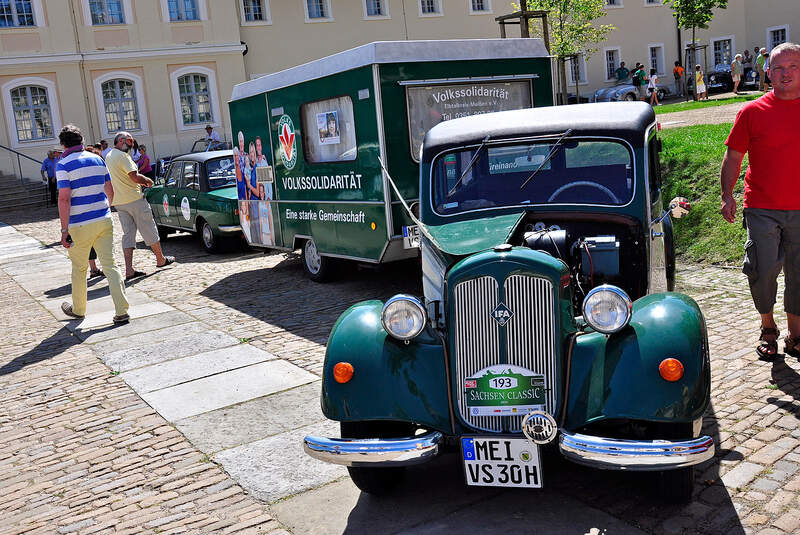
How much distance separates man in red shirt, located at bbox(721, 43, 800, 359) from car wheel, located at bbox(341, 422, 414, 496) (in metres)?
2.85

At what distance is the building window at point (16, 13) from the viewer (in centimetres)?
2691

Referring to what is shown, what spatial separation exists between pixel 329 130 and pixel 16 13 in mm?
23088

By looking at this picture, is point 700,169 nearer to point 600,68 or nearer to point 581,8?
point 581,8

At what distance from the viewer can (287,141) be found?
9945mm

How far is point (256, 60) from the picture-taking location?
3148 centimetres

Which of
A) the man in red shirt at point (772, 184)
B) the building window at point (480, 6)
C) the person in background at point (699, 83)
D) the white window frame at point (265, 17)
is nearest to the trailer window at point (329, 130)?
the man in red shirt at point (772, 184)

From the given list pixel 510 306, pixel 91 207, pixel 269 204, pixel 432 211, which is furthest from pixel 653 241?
pixel 269 204

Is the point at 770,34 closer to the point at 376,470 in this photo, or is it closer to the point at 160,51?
the point at 160,51

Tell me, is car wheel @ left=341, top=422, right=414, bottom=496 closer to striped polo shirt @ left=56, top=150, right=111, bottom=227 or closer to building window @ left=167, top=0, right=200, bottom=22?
striped polo shirt @ left=56, top=150, right=111, bottom=227

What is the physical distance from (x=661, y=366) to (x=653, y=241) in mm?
1631

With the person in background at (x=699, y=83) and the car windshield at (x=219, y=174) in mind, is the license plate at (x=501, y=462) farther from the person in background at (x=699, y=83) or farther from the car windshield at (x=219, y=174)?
the person in background at (x=699, y=83)

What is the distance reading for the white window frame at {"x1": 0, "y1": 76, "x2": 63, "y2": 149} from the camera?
27203mm

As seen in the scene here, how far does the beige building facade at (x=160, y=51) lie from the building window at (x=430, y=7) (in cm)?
4

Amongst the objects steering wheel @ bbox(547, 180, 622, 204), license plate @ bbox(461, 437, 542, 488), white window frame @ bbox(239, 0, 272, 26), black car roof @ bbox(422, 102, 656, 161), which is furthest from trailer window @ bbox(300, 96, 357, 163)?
white window frame @ bbox(239, 0, 272, 26)
